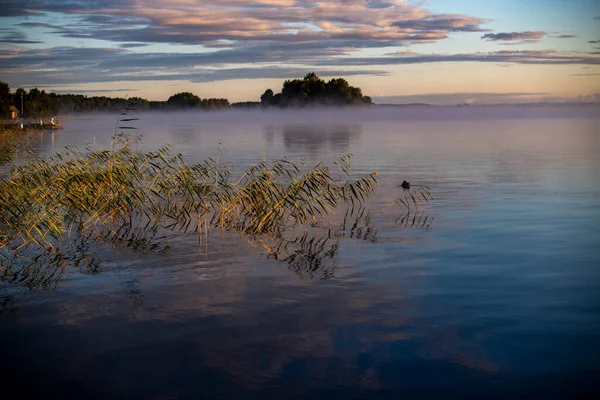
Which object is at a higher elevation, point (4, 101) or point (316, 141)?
point (4, 101)

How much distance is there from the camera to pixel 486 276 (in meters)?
14.7

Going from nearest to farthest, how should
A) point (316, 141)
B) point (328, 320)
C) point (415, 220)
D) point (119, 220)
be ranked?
point (328, 320) < point (119, 220) < point (415, 220) < point (316, 141)

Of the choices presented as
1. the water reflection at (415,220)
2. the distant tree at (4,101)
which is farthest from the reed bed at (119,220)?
the distant tree at (4,101)

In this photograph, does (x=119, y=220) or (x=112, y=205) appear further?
(x=119, y=220)

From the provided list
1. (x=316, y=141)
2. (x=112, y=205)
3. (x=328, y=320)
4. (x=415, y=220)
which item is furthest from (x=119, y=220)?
(x=316, y=141)

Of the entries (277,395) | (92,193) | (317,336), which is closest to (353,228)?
(92,193)

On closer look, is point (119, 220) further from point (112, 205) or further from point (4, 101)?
point (4, 101)

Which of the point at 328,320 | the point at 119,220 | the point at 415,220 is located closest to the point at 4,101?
the point at 119,220

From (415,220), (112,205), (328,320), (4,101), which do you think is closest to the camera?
(328,320)

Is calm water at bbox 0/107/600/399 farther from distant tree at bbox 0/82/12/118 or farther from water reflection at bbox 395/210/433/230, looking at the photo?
distant tree at bbox 0/82/12/118

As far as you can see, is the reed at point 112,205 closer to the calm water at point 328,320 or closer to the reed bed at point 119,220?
the reed bed at point 119,220

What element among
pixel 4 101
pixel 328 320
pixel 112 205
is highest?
pixel 4 101

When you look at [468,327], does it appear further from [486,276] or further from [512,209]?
[512,209]

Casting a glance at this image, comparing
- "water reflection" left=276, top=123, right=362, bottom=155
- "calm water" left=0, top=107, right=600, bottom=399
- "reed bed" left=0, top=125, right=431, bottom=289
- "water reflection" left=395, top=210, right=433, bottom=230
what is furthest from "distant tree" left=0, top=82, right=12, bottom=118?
"calm water" left=0, top=107, right=600, bottom=399
